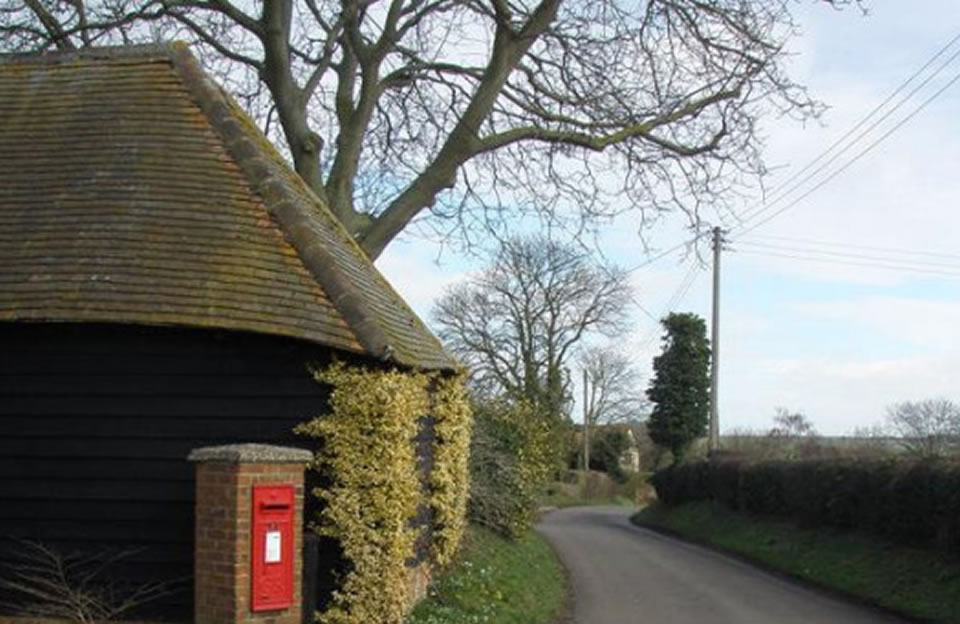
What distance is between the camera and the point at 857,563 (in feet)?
64.5

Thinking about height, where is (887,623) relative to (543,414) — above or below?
below

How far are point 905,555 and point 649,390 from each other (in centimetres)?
3445

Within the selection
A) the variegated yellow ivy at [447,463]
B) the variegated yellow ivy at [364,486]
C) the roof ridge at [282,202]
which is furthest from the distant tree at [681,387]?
the variegated yellow ivy at [364,486]

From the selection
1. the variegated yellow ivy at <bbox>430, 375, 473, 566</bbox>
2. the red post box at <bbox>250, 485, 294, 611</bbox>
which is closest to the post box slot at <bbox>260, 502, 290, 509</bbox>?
Answer: the red post box at <bbox>250, 485, 294, 611</bbox>

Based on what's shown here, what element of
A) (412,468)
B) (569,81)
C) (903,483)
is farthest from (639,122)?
(412,468)

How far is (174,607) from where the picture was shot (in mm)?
10211

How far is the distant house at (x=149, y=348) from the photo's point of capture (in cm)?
1044

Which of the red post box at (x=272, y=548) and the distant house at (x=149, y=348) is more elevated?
the distant house at (x=149, y=348)

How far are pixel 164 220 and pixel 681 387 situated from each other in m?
42.3

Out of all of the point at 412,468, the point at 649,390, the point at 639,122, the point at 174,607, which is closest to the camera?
the point at 174,607

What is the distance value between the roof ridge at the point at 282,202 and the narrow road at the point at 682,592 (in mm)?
6021

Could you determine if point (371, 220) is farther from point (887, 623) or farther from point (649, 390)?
point (649, 390)

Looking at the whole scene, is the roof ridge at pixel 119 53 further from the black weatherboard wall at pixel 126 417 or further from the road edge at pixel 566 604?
the road edge at pixel 566 604

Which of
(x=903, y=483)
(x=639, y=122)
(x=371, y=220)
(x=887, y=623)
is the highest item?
(x=639, y=122)
